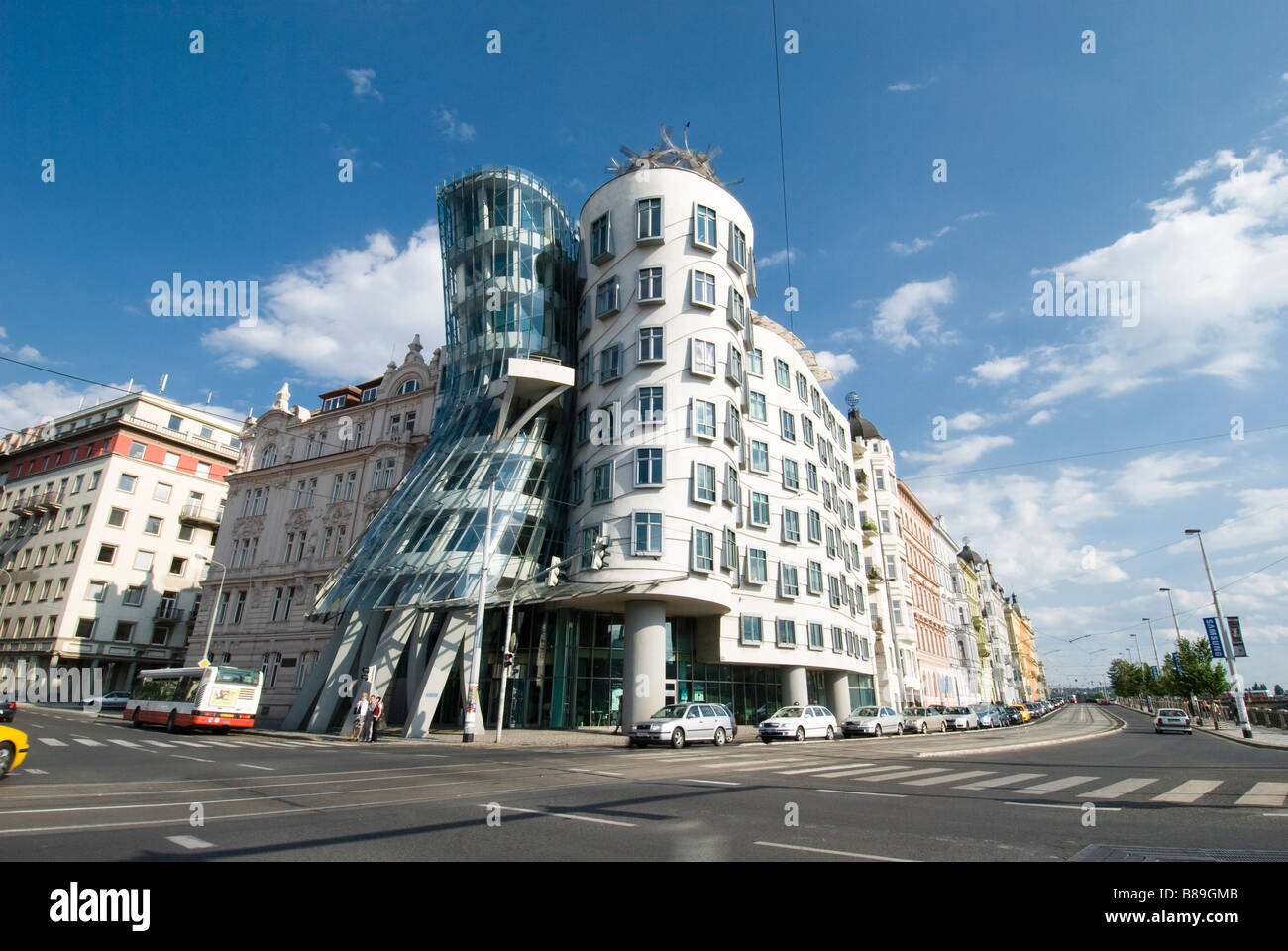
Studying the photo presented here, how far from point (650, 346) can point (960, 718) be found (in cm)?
3135

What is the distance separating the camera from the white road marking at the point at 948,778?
12.6 m

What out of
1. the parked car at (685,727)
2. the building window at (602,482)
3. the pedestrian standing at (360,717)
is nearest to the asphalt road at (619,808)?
the parked car at (685,727)

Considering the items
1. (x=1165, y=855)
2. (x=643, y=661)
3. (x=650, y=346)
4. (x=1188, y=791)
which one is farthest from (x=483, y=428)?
(x=1165, y=855)

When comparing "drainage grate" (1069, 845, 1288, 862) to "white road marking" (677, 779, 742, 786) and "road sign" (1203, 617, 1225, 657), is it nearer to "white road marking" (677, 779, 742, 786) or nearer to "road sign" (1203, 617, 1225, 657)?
"white road marking" (677, 779, 742, 786)

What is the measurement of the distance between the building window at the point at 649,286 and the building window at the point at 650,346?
1.52 m

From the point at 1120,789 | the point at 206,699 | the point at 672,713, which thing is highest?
the point at 206,699

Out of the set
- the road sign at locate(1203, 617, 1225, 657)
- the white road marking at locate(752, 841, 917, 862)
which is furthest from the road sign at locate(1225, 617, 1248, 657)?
the white road marking at locate(752, 841, 917, 862)

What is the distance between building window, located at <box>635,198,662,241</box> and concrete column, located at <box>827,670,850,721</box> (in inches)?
1132

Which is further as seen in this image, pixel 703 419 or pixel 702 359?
pixel 702 359

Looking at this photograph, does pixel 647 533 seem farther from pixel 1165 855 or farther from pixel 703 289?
pixel 1165 855

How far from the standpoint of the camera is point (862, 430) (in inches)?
2490

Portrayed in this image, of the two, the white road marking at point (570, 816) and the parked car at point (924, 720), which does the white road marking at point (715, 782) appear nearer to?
the white road marking at point (570, 816)
